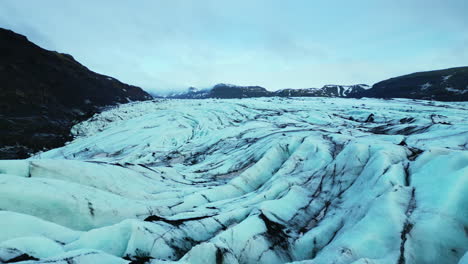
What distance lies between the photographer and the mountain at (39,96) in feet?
86.4

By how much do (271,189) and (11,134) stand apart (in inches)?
1143

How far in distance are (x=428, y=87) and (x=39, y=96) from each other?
93.0m

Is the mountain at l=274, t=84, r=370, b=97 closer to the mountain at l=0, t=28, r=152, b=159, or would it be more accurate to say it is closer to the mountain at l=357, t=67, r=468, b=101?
the mountain at l=357, t=67, r=468, b=101

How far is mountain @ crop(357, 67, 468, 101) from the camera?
63.5 metres

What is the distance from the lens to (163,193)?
28.6ft

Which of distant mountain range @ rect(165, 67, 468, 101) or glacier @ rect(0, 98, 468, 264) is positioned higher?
distant mountain range @ rect(165, 67, 468, 101)

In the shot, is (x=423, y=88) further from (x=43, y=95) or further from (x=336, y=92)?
(x=43, y=95)

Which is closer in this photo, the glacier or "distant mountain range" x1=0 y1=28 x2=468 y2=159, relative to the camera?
the glacier

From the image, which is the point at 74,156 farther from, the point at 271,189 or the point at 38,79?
the point at 38,79

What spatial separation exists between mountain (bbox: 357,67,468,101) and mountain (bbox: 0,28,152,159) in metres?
71.8

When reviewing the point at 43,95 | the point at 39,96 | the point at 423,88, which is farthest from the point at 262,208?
the point at 423,88

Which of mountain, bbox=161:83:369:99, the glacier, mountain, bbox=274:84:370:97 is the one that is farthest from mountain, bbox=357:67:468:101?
the glacier

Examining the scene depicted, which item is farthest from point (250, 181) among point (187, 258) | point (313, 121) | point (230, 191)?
point (313, 121)

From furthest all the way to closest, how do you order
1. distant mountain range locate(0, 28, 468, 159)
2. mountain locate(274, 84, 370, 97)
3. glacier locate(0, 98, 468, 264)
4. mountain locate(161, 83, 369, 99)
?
mountain locate(161, 83, 369, 99) → mountain locate(274, 84, 370, 97) → distant mountain range locate(0, 28, 468, 159) → glacier locate(0, 98, 468, 264)
